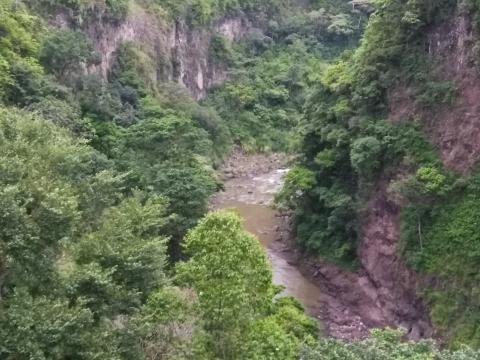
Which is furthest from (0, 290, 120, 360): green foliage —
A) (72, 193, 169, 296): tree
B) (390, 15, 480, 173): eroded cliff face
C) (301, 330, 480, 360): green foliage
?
(390, 15, 480, 173): eroded cliff face

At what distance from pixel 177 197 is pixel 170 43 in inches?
1009

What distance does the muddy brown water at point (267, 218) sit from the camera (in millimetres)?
27609

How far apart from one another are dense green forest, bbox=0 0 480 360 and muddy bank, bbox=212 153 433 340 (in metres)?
0.91

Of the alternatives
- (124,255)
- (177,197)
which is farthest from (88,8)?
(124,255)

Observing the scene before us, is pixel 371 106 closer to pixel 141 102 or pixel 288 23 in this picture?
pixel 141 102

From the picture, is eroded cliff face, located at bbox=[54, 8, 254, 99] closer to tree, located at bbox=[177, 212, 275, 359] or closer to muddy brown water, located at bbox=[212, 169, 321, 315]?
muddy brown water, located at bbox=[212, 169, 321, 315]

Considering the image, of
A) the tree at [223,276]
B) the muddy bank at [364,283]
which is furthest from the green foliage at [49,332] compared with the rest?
the muddy bank at [364,283]

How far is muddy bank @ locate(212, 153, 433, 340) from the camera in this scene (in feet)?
77.6

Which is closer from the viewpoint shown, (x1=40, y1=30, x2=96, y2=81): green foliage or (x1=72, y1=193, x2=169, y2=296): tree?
(x1=72, y1=193, x2=169, y2=296): tree

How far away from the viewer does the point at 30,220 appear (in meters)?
12.6

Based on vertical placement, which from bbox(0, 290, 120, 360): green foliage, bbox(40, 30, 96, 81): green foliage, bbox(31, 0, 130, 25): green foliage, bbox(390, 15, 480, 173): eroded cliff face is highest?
bbox(31, 0, 130, 25): green foliage

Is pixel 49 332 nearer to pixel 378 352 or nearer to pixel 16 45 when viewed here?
pixel 378 352

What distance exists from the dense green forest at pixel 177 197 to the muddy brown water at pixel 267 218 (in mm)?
1786

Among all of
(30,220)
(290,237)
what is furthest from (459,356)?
(290,237)
